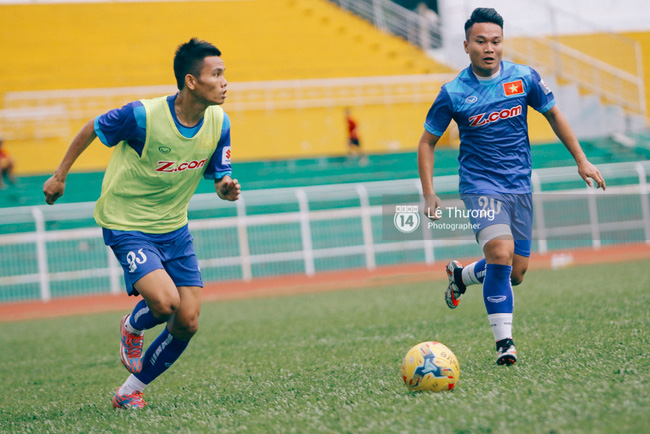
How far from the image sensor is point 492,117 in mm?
5223

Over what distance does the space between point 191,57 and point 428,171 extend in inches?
67.2

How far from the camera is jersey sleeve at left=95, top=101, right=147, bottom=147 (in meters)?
4.83

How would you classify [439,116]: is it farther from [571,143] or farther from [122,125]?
[122,125]

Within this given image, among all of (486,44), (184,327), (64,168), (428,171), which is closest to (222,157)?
(64,168)

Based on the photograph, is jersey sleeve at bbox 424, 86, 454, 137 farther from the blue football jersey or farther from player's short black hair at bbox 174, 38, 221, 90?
player's short black hair at bbox 174, 38, 221, 90

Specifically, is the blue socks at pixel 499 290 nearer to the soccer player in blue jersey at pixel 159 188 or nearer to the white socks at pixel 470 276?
the white socks at pixel 470 276

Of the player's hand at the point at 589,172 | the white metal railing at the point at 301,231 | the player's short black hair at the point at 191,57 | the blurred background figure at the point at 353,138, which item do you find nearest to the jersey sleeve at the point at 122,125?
the player's short black hair at the point at 191,57

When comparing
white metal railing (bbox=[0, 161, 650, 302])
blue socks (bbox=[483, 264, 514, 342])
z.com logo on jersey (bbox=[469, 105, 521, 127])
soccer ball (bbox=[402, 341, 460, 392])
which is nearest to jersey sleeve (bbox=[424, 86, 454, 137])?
z.com logo on jersey (bbox=[469, 105, 521, 127])

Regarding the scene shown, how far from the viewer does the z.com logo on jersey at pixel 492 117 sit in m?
5.22

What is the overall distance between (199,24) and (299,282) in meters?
15.9

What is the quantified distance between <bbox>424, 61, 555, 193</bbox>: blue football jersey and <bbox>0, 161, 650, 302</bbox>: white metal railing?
11243 mm

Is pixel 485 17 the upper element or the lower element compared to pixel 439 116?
upper

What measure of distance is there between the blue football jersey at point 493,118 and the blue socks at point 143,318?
2.19 m

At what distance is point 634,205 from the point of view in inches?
697
